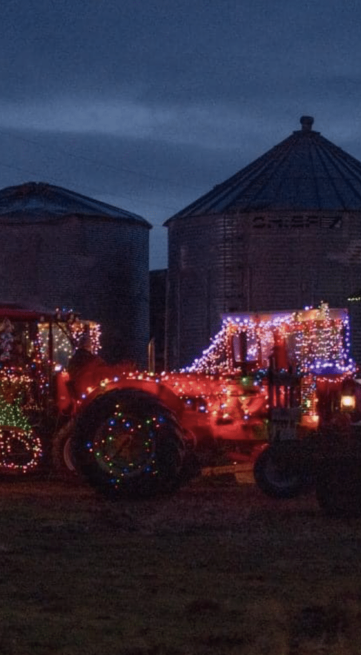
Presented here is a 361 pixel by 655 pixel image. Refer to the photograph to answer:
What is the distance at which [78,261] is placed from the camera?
3616 cm

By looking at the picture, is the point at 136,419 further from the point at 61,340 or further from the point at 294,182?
the point at 294,182

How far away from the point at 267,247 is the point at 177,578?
24622 mm

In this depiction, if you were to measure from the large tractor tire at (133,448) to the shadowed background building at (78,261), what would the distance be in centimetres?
2102

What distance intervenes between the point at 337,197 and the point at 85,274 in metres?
7.41

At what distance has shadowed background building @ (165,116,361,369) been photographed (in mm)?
33344

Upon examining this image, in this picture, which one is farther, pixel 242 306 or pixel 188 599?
pixel 242 306

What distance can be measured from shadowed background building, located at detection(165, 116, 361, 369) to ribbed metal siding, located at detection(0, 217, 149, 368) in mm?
1869

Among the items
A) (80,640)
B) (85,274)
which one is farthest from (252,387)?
(85,274)

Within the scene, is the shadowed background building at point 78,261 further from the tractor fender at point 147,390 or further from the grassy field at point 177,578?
the grassy field at point 177,578

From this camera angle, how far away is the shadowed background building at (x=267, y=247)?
33344 millimetres

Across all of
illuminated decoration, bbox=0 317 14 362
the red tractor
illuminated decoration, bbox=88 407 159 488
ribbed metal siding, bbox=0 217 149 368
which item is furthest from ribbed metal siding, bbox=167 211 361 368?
illuminated decoration, bbox=88 407 159 488

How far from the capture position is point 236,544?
11.1m

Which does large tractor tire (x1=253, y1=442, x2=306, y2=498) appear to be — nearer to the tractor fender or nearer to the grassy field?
the grassy field

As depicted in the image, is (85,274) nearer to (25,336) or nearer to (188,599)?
(25,336)
